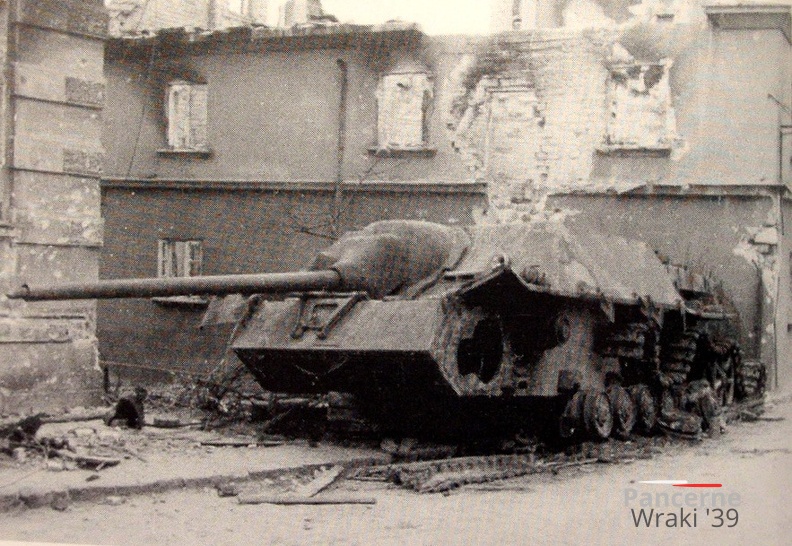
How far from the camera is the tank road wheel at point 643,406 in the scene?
10.6 m

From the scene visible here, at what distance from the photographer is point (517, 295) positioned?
8859 mm

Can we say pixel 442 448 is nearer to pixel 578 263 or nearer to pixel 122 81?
pixel 578 263

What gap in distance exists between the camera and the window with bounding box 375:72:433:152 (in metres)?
16.7

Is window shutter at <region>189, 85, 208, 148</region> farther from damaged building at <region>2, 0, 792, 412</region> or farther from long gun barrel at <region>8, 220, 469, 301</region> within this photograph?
long gun barrel at <region>8, 220, 469, 301</region>

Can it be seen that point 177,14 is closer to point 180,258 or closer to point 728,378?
point 180,258

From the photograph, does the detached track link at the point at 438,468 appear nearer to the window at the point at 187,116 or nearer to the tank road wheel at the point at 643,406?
the tank road wheel at the point at 643,406

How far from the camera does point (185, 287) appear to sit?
29.1 ft

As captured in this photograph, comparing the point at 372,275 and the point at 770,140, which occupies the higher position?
the point at 770,140

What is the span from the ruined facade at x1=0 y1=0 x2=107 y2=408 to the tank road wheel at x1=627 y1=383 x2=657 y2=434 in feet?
16.2

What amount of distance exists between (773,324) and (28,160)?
7.92m

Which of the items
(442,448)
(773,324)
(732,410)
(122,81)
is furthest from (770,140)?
(122,81)

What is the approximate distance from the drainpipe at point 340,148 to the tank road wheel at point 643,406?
23.0 feet

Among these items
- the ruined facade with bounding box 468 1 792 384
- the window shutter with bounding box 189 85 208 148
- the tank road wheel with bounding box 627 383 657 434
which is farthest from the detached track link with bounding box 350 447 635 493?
the window shutter with bounding box 189 85 208 148

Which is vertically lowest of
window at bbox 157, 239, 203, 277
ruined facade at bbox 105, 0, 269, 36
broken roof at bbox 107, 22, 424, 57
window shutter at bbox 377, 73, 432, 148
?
window at bbox 157, 239, 203, 277
